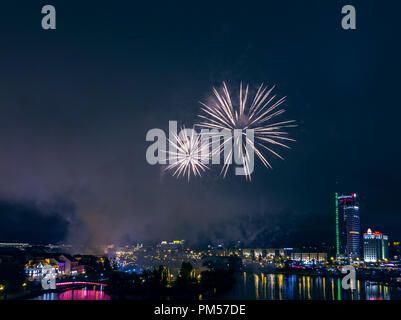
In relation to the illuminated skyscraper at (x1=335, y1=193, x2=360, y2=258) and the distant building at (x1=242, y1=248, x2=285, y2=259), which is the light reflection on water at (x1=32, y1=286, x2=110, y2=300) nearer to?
the distant building at (x1=242, y1=248, x2=285, y2=259)

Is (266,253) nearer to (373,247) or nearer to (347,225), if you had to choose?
(347,225)

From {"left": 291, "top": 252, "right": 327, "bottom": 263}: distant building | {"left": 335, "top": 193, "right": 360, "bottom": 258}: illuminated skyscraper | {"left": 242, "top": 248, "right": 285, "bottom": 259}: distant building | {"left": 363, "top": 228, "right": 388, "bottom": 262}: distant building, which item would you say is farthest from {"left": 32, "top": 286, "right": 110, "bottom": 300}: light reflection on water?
{"left": 335, "top": 193, "right": 360, "bottom": 258}: illuminated skyscraper

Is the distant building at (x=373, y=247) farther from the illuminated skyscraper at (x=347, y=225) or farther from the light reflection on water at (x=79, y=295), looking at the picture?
the light reflection on water at (x=79, y=295)
